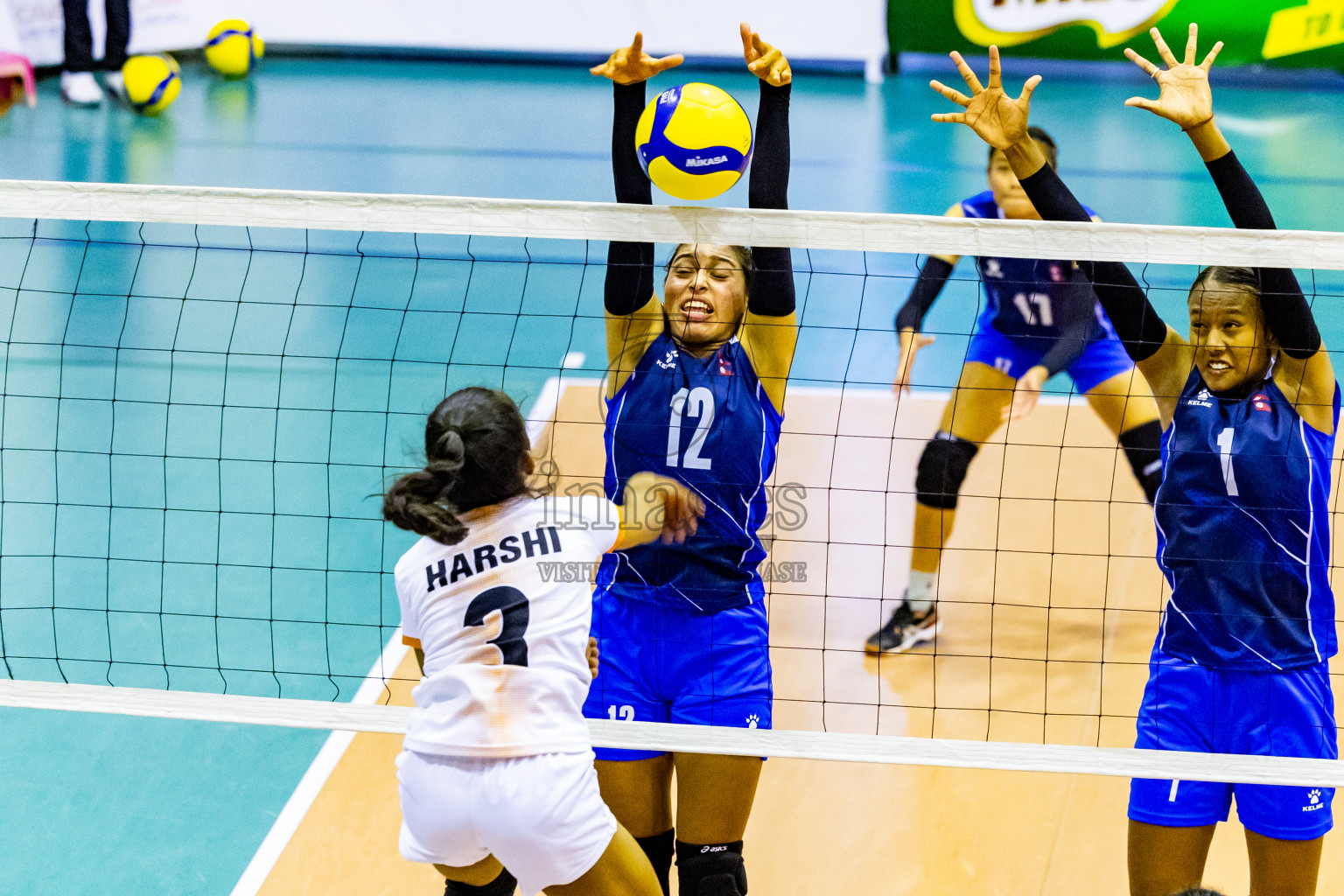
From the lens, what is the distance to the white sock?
4812mm

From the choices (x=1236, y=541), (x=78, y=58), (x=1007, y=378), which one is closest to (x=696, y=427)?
(x=1236, y=541)

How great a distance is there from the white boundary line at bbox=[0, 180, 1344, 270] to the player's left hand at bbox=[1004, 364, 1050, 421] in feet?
5.20

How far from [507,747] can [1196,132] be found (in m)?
2.16

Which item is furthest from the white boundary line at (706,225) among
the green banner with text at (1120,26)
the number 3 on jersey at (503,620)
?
the green banner with text at (1120,26)

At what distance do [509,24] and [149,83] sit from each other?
359 centimetres

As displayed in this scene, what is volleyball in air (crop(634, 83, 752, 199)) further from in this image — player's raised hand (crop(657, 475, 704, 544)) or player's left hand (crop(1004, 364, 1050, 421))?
player's left hand (crop(1004, 364, 1050, 421))

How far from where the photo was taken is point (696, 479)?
3.35 metres

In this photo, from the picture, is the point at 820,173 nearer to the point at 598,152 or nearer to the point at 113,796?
the point at 598,152

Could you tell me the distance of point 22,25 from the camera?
1193 cm

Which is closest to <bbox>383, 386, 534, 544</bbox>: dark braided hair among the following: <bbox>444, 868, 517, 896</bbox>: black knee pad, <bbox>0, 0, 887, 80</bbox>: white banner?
<bbox>444, 868, 517, 896</bbox>: black knee pad

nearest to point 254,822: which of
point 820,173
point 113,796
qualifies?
point 113,796

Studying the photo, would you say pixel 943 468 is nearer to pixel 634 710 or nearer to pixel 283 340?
pixel 634 710

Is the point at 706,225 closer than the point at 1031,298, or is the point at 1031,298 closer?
the point at 706,225

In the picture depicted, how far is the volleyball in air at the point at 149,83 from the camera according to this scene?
36.8 feet
